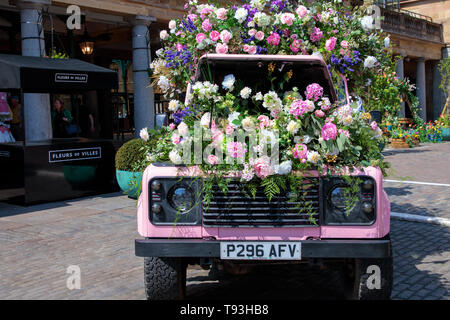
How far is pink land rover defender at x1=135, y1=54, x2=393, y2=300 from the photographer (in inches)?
140

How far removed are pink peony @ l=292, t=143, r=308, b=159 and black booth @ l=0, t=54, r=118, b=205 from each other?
6.77 meters

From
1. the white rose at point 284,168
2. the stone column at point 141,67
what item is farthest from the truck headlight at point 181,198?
the stone column at point 141,67

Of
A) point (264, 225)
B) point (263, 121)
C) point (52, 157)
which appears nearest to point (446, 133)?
point (52, 157)

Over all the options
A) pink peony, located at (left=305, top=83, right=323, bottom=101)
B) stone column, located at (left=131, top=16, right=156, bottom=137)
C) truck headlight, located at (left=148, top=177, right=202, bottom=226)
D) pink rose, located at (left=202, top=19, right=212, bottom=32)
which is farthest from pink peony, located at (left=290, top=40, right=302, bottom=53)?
stone column, located at (left=131, top=16, right=156, bottom=137)

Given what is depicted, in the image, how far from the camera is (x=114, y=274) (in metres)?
5.12

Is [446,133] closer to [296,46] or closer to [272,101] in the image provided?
[296,46]

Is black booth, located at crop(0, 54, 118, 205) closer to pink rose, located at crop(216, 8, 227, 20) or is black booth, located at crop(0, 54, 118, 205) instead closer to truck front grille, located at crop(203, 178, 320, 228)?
pink rose, located at crop(216, 8, 227, 20)

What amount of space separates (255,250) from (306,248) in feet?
1.16

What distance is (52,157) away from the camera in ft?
31.3

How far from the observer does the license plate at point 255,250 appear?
11.7 feet

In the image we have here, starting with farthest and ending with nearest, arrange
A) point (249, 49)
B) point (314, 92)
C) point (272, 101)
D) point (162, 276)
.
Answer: point (249, 49) → point (314, 92) → point (272, 101) → point (162, 276)

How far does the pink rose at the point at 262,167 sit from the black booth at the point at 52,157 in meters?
6.71

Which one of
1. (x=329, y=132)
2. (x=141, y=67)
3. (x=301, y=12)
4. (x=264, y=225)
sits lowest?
(x=264, y=225)
